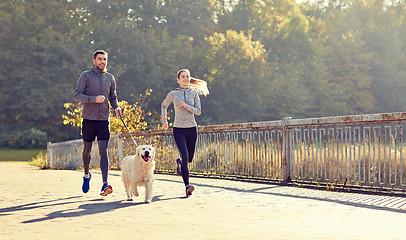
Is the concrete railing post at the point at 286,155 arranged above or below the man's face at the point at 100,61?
below

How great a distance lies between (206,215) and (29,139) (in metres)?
38.8

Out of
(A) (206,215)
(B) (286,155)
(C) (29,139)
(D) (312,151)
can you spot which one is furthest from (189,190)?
(C) (29,139)

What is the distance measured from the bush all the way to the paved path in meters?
34.6

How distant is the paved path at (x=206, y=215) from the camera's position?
560cm

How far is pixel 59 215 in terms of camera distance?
6977mm

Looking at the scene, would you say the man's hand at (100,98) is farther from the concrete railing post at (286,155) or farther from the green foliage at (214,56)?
the green foliage at (214,56)

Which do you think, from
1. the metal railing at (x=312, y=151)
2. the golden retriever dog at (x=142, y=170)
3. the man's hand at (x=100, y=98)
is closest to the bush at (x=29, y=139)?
the metal railing at (x=312, y=151)

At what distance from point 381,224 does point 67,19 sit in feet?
163

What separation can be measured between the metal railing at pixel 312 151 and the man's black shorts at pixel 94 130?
12.1 ft

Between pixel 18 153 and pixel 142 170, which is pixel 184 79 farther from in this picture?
pixel 18 153

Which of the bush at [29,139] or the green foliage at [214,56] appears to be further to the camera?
the green foliage at [214,56]

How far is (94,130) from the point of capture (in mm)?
8945

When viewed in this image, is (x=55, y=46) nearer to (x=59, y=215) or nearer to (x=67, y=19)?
(x=67, y=19)

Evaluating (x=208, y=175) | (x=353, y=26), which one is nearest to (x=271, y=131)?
(x=208, y=175)
